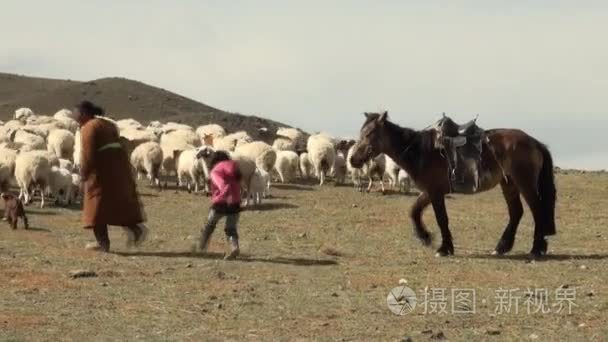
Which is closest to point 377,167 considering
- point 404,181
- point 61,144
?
point 404,181

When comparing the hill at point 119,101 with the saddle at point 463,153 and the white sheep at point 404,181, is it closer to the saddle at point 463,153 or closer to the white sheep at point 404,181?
the white sheep at point 404,181

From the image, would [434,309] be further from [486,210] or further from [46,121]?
[46,121]

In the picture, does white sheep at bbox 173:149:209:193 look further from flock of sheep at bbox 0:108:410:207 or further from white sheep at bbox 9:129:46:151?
white sheep at bbox 9:129:46:151

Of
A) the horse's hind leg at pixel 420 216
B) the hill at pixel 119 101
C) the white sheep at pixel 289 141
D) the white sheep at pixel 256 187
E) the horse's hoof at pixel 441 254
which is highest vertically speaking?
the hill at pixel 119 101

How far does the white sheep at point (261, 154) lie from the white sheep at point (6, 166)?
615 cm

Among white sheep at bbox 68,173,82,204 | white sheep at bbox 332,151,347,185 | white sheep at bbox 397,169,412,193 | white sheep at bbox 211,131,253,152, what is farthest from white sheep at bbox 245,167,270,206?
white sheep at bbox 211,131,253,152

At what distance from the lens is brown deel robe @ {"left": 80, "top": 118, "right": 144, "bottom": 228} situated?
1447 cm

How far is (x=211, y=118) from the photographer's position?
54.8m

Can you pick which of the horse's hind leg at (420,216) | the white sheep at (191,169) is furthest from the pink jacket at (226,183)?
the white sheep at (191,169)

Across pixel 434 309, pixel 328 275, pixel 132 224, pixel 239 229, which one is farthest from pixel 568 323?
pixel 239 229

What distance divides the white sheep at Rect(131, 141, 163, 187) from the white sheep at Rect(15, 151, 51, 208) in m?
4.33

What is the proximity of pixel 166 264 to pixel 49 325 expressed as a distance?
4.07 metres

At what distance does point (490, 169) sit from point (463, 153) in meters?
0.49

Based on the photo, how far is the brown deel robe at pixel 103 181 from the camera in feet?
47.5
